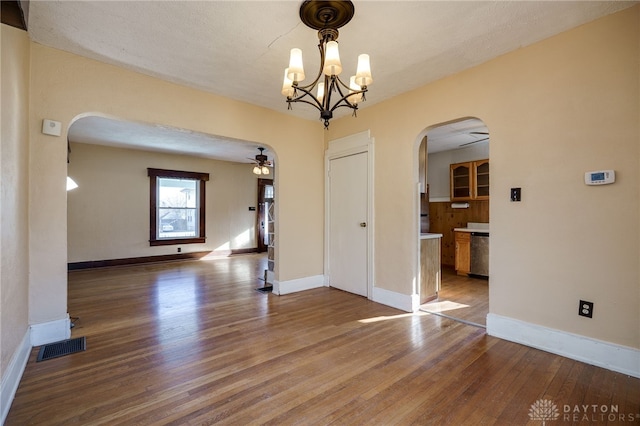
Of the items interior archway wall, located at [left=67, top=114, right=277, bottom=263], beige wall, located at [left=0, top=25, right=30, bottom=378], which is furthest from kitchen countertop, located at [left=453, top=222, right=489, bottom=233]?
beige wall, located at [left=0, top=25, right=30, bottom=378]

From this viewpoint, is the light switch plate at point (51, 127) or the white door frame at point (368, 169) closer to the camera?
the light switch plate at point (51, 127)

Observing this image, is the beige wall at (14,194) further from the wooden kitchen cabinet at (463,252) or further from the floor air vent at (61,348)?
the wooden kitchen cabinet at (463,252)

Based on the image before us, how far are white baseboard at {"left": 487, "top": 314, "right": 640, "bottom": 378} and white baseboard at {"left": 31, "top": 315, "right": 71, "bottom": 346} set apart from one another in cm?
393

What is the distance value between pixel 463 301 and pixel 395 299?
982 millimetres

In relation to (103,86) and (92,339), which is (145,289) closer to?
(92,339)

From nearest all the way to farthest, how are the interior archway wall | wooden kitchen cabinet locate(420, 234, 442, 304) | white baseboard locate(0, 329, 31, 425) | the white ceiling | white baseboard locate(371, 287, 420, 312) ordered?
white baseboard locate(0, 329, 31, 425), the white ceiling, white baseboard locate(371, 287, 420, 312), wooden kitchen cabinet locate(420, 234, 442, 304), the interior archway wall

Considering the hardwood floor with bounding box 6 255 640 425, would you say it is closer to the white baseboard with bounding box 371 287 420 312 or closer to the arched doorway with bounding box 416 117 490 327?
the white baseboard with bounding box 371 287 420 312

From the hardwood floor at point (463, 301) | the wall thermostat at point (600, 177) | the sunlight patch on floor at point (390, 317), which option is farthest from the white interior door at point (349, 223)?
→ the wall thermostat at point (600, 177)

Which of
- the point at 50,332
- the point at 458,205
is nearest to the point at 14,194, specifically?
the point at 50,332

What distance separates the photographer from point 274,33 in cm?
227

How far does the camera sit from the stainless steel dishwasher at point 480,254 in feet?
16.2

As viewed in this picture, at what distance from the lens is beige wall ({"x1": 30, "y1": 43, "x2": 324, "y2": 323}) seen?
2441mm

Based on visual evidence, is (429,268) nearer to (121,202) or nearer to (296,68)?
(296,68)

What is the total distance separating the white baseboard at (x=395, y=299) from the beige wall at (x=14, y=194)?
10.9 feet
